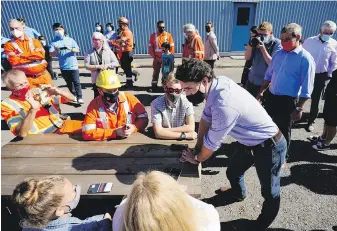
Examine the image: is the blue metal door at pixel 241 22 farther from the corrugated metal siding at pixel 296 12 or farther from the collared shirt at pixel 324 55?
the collared shirt at pixel 324 55

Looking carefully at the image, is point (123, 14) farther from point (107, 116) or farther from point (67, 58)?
point (107, 116)

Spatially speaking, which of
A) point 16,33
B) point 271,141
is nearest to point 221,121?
point 271,141

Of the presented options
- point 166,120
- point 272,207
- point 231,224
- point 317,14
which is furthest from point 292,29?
point 317,14

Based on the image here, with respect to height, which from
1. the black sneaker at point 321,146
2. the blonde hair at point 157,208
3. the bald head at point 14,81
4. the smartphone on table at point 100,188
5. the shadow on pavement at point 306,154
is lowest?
the shadow on pavement at point 306,154

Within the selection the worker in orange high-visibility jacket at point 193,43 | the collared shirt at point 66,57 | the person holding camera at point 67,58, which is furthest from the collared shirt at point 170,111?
the collared shirt at point 66,57

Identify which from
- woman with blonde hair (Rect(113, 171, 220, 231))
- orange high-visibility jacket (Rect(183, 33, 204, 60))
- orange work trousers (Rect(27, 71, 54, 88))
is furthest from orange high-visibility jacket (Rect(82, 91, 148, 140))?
orange high-visibility jacket (Rect(183, 33, 204, 60))

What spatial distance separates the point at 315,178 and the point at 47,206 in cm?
A: 351

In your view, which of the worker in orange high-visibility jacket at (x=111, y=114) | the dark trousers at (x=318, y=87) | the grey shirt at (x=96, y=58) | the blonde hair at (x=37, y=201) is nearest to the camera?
the blonde hair at (x=37, y=201)

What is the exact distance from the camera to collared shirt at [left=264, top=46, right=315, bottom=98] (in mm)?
3318

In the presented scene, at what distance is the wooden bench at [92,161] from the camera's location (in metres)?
2.23

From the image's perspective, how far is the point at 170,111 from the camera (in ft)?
10.0

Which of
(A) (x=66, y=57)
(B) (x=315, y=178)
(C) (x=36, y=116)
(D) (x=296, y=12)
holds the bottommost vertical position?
(B) (x=315, y=178)

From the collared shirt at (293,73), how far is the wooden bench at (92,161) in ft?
5.52

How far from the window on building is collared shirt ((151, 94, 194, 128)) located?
9896mm
